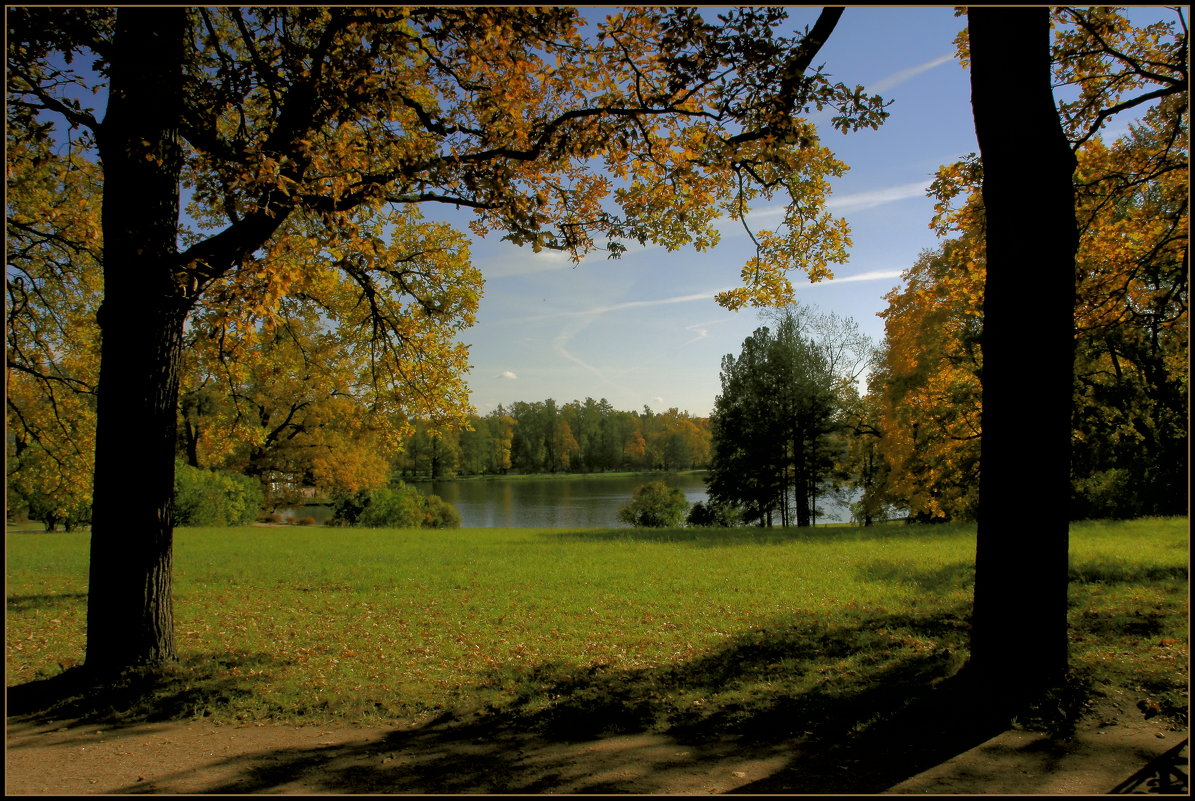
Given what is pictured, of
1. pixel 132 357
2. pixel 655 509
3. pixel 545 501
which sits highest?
pixel 132 357

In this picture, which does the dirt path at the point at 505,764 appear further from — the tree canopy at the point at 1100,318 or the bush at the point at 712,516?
the bush at the point at 712,516

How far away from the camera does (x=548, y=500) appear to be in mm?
46562

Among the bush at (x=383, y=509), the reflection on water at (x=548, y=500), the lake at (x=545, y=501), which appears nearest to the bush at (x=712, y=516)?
the lake at (x=545, y=501)

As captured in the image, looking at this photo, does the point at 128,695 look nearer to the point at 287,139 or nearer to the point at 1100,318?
the point at 287,139

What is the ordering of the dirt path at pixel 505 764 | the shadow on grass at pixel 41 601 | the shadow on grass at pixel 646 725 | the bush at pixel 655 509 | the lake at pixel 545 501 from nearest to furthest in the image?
1. the dirt path at pixel 505 764
2. the shadow on grass at pixel 646 725
3. the shadow on grass at pixel 41 601
4. the bush at pixel 655 509
5. the lake at pixel 545 501

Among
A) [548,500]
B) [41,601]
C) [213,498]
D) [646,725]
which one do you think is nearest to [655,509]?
[213,498]

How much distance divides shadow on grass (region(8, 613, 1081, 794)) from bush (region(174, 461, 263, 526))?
2042cm

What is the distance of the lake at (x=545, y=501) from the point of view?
3362 centimetres

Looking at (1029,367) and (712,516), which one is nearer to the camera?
(1029,367)

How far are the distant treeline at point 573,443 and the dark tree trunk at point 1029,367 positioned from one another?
202 feet

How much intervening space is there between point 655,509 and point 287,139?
80.3 feet

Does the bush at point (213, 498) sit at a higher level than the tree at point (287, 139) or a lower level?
lower

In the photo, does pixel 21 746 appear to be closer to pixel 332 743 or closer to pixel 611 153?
pixel 332 743

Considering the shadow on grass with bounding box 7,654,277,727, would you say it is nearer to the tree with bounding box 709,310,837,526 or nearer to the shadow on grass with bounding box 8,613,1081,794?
the shadow on grass with bounding box 8,613,1081,794
